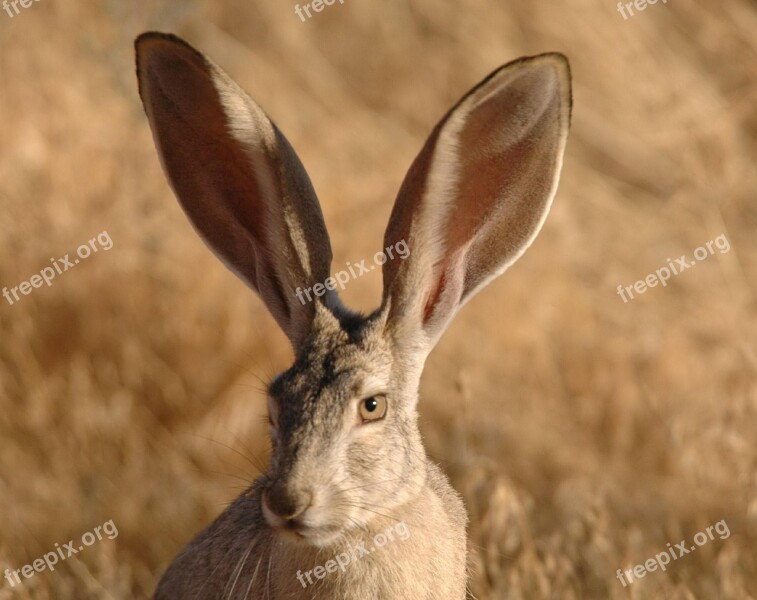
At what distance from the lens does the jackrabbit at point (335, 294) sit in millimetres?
3432

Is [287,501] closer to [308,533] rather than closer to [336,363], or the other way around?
[308,533]

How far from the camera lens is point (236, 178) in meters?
3.90

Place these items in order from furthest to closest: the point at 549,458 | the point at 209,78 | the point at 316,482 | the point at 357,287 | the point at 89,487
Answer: the point at 357,287
the point at 549,458
the point at 89,487
the point at 209,78
the point at 316,482

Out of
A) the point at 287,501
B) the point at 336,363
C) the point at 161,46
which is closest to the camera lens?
the point at 287,501

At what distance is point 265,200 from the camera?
A: 12.5ft

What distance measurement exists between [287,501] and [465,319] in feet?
10.6

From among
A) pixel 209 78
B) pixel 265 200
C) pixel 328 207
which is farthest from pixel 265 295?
pixel 328 207

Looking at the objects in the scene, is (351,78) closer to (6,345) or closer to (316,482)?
(6,345)

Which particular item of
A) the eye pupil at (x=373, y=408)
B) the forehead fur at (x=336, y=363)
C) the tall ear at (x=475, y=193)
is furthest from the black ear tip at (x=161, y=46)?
the eye pupil at (x=373, y=408)

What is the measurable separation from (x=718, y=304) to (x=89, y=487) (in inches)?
120

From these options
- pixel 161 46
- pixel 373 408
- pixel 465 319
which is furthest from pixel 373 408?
pixel 465 319

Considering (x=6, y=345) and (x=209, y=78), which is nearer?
(x=209, y=78)

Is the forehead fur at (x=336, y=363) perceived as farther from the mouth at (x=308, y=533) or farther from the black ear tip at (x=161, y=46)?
the black ear tip at (x=161, y=46)

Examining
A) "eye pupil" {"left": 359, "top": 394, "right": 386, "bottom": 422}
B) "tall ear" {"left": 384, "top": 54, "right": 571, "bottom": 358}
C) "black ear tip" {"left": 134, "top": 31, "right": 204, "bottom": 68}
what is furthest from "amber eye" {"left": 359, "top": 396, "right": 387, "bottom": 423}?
"black ear tip" {"left": 134, "top": 31, "right": 204, "bottom": 68}
